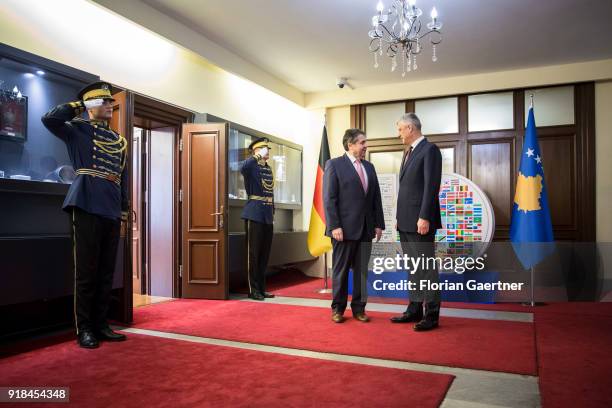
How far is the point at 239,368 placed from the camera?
8.17 feet

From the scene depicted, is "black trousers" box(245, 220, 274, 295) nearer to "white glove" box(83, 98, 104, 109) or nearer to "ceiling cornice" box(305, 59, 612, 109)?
"white glove" box(83, 98, 104, 109)

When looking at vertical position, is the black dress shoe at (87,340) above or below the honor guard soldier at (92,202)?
below

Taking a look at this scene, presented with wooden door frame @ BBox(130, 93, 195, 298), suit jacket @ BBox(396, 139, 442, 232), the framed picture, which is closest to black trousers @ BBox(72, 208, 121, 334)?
the framed picture

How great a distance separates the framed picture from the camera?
3.31 metres

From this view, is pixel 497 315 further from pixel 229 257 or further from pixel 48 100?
pixel 48 100

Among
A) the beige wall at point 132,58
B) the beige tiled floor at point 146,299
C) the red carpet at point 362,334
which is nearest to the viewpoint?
the red carpet at point 362,334

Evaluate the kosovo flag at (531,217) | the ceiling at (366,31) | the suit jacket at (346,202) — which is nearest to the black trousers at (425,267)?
the suit jacket at (346,202)

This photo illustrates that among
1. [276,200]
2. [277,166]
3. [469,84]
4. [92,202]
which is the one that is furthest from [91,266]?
[469,84]

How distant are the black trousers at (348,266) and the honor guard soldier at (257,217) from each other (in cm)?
150

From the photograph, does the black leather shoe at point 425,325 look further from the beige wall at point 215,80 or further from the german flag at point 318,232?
the beige wall at point 215,80

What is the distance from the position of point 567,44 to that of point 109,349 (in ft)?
18.4

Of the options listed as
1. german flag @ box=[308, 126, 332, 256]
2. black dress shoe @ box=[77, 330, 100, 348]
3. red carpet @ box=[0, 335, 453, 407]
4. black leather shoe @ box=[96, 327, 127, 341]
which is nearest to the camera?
red carpet @ box=[0, 335, 453, 407]

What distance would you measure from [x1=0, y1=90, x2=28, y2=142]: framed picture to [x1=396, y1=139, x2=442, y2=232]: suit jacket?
2.80 m

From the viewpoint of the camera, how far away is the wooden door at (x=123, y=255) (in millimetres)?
3623
